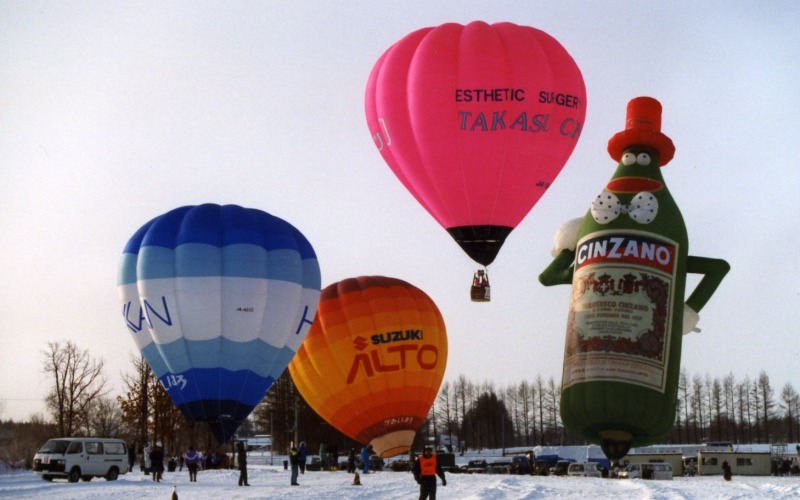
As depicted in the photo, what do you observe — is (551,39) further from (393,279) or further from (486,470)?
(486,470)

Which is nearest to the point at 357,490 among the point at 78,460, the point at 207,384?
the point at 207,384

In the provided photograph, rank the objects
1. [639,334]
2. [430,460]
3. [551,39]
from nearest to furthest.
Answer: [639,334], [430,460], [551,39]

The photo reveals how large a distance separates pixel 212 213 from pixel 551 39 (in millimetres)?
9274

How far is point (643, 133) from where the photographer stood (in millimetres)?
13812

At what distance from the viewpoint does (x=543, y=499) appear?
18.8m

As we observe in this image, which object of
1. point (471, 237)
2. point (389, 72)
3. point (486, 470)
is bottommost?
point (486, 470)

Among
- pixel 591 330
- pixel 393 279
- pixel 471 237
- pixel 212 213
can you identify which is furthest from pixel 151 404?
pixel 591 330

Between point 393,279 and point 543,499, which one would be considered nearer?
point 543,499

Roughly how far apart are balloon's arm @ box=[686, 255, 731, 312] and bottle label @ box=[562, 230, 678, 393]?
2.72 ft

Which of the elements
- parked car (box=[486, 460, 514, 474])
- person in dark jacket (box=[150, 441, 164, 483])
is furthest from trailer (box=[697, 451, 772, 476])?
person in dark jacket (box=[150, 441, 164, 483])

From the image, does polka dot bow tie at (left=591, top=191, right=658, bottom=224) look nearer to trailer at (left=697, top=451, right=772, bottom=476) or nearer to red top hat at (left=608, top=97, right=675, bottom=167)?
red top hat at (left=608, top=97, right=675, bottom=167)

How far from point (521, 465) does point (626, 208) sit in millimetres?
32054

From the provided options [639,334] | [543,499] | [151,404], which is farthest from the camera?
[151,404]

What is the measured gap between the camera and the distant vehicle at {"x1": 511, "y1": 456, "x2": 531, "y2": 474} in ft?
140
